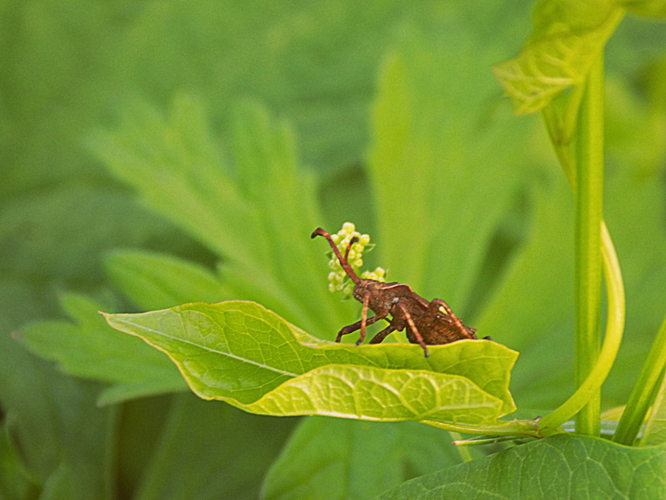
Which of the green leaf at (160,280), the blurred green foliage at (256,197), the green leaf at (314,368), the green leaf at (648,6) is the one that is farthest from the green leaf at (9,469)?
the green leaf at (648,6)

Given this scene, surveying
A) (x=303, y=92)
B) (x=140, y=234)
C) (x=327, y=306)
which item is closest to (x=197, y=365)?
(x=327, y=306)

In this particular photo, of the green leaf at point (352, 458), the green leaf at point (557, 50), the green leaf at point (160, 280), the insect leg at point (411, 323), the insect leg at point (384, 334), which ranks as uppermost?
the green leaf at point (557, 50)

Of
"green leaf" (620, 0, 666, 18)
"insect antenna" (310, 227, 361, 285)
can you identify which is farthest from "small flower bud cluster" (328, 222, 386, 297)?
"green leaf" (620, 0, 666, 18)

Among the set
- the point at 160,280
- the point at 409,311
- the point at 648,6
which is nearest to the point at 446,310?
the point at 409,311


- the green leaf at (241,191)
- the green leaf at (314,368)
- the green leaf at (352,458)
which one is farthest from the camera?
the green leaf at (241,191)

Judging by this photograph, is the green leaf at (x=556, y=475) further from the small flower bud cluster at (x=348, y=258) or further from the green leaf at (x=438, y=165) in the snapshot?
the green leaf at (x=438, y=165)

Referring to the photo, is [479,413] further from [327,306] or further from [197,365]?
[327,306]

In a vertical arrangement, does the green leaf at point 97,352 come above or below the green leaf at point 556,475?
above
